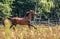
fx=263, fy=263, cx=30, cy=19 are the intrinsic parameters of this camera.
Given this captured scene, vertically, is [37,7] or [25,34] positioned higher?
[25,34]

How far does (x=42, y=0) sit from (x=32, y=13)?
33436 millimetres

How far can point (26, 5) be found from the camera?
44.8 m

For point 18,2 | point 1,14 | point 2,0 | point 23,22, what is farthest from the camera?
point 18,2

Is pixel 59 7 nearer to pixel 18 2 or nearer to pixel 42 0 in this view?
pixel 42 0

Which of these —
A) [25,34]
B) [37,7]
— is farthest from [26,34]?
[37,7]

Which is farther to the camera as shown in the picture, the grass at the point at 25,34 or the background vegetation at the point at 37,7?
the background vegetation at the point at 37,7

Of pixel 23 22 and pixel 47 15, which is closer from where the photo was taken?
pixel 23 22

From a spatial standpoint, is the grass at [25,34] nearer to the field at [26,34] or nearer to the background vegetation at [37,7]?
the field at [26,34]

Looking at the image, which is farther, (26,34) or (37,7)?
(37,7)

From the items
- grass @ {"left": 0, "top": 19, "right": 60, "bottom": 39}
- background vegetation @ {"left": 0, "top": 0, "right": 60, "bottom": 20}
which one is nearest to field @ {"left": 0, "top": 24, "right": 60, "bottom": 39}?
grass @ {"left": 0, "top": 19, "right": 60, "bottom": 39}

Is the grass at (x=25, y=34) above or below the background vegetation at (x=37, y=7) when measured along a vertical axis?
above

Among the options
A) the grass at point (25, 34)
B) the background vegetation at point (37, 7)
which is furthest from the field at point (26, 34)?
the background vegetation at point (37, 7)

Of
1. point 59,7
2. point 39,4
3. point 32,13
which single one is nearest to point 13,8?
point 39,4

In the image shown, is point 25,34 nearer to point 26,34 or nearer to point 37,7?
point 26,34
